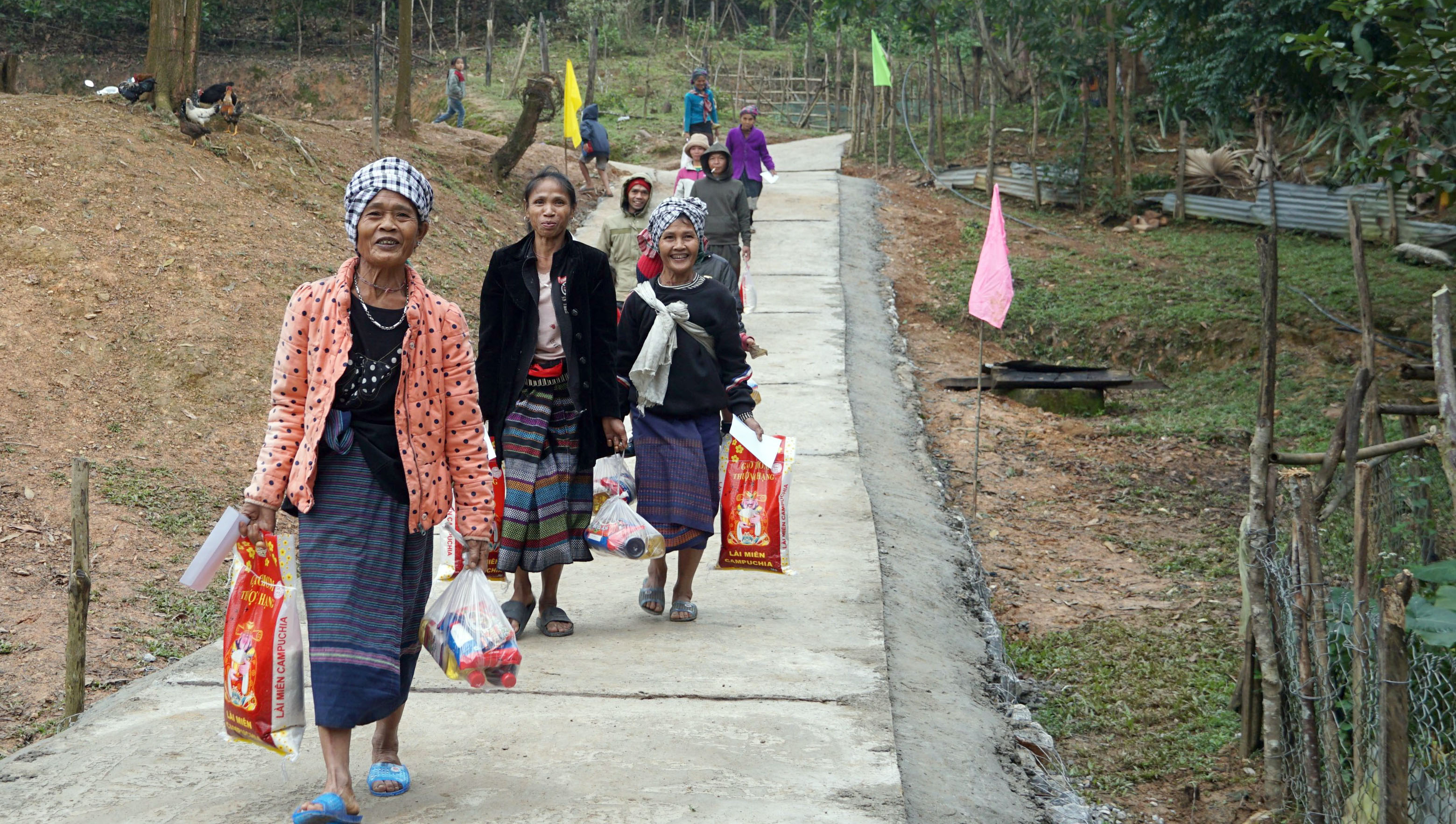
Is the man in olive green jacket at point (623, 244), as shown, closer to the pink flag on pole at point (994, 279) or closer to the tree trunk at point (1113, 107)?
the pink flag on pole at point (994, 279)

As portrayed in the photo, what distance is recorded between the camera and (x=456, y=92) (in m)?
23.4

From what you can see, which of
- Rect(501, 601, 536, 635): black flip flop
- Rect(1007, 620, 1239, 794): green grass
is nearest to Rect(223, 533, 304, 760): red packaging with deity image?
Rect(501, 601, 536, 635): black flip flop

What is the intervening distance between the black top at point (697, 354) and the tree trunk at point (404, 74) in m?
10.9

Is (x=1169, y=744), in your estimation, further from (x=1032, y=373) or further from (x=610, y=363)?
(x=1032, y=373)

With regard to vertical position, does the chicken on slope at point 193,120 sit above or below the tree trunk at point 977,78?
below

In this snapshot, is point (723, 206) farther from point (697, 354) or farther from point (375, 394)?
point (375, 394)

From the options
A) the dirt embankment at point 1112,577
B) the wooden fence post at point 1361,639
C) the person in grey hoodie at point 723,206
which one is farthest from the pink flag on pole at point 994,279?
the wooden fence post at point 1361,639

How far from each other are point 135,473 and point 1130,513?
613 centimetres

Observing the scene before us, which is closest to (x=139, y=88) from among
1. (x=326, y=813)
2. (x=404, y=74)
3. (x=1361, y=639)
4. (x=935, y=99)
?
(x=404, y=74)

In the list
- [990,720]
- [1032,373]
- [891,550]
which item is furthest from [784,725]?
[1032,373]

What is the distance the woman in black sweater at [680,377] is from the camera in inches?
196

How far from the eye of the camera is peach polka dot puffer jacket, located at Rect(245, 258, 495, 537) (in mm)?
3240

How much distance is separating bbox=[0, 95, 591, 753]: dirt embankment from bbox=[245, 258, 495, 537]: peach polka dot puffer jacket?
2.31 m

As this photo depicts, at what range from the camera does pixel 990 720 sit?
194 inches
